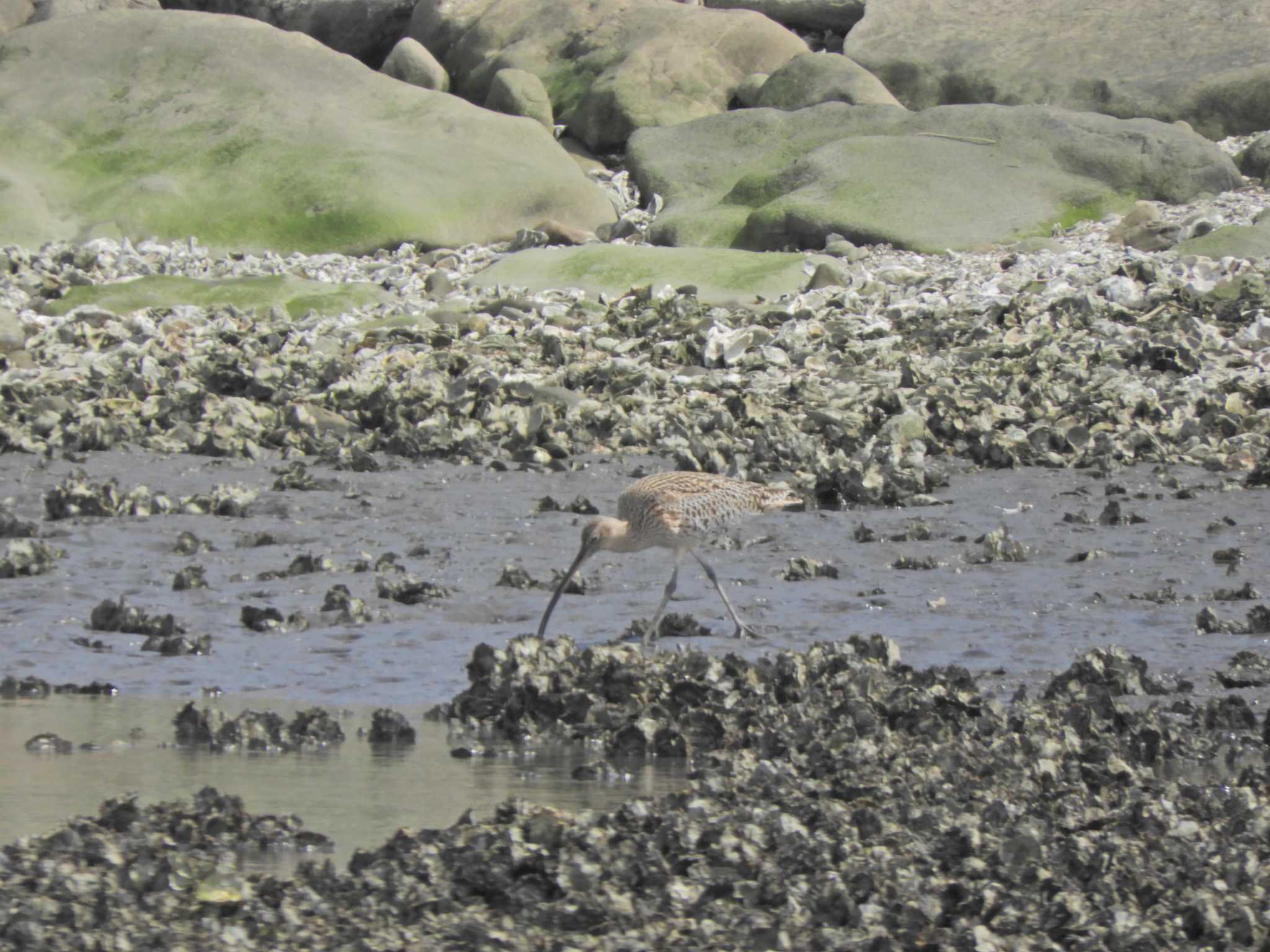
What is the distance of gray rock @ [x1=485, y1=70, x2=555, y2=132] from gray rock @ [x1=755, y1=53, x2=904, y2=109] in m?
3.74

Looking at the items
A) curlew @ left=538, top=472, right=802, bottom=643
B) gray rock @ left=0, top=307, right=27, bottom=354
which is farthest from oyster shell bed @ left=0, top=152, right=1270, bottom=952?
gray rock @ left=0, top=307, right=27, bottom=354

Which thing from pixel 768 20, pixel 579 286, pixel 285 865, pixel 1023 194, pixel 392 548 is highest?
pixel 768 20

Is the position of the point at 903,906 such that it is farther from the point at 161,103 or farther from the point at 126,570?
the point at 161,103

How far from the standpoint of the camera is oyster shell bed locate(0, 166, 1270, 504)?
14320mm

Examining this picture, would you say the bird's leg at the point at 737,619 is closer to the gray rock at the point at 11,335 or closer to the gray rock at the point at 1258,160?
the gray rock at the point at 11,335

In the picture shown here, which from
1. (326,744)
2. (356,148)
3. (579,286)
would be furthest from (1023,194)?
(326,744)

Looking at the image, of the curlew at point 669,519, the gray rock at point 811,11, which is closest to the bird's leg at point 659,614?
the curlew at point 669,519

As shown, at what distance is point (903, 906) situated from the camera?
456 cm

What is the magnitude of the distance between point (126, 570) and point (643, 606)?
308 centimetres

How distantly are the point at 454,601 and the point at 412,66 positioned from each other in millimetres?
23339

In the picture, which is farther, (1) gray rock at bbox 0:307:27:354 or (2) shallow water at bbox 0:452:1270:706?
(1) gray rock at bbox 0:307:27:354

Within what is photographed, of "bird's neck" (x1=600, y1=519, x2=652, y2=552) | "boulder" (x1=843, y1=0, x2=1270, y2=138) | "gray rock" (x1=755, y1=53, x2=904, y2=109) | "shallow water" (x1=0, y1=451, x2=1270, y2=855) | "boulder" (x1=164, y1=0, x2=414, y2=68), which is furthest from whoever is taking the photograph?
"boulder" (x1=164, y1=0, x2=414, y2=68)

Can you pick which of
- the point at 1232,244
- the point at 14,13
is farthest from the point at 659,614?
the point at 14,13

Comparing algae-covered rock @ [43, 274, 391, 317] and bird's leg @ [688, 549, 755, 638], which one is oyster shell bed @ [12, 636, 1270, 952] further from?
algae-covered rock @ [43, 274, 391, 317]
